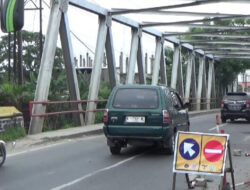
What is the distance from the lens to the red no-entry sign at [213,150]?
7086 millimetres

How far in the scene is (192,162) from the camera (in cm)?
719

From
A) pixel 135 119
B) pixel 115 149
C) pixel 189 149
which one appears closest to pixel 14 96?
pixel 115 149

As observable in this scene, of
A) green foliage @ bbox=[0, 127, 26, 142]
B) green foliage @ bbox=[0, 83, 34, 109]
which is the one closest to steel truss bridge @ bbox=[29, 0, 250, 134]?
green foliage @ bbox=[0, 83, 34, 109]

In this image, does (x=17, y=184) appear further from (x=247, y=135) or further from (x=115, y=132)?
(x=247, y=135)

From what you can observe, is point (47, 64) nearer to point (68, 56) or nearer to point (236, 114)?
point (68, 56)

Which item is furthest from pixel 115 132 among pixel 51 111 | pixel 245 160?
pixel 51 111

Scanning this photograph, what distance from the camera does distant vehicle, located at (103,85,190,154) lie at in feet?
38.2

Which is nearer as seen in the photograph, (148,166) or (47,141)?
(148,166)

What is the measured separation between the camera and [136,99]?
12016 millimetres

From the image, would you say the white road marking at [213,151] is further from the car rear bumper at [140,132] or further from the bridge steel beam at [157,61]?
the bridge steel beam at [157,61]

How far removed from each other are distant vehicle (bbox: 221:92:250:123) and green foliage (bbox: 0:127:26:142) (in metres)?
13.2

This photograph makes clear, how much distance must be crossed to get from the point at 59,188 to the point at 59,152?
4.58 meters

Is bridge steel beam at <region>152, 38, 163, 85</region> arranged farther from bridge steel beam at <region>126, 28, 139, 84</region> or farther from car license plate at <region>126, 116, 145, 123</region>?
car license plate at <region>126, 116, 145, 123</region>

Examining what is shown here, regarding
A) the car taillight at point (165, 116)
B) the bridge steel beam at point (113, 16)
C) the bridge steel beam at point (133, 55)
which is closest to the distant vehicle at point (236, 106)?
the bridge steel beam at point (133, 55)
